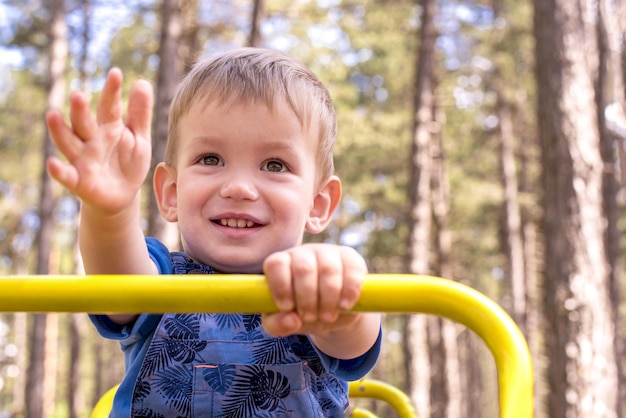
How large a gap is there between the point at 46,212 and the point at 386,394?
12365 millimetres

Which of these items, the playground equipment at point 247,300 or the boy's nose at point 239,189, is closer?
the playground equipment at point 247,300

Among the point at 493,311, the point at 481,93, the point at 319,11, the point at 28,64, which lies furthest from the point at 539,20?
the point at 28,64

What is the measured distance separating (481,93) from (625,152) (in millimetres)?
13597

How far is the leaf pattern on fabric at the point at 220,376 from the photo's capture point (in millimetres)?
1798

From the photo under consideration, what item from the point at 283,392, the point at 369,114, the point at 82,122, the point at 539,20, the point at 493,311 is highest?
the point at 369,114

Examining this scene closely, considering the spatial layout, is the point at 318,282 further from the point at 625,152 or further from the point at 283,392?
the point at 625,152

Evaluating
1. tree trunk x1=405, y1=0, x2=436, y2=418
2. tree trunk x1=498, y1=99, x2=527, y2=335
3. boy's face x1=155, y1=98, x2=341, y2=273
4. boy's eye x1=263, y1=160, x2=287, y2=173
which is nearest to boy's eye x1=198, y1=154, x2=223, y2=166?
boy's face x1=155, y1=98, x2=341, y2=273

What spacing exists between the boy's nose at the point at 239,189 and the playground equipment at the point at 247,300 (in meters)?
0.53

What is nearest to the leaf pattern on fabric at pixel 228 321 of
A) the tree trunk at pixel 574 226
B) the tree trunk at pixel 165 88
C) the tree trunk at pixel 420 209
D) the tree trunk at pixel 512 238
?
the tree trunk at pixel 574 226

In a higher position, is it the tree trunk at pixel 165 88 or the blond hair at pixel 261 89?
the tree trunk at pixel 165 88

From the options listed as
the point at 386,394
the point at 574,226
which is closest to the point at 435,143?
the point at 574,226

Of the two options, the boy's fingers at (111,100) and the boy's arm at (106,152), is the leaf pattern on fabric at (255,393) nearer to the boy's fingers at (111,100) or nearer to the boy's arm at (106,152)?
the boy's arm at (106,152)

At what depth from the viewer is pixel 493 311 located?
132cm

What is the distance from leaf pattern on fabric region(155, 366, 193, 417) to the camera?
5.87 feet
